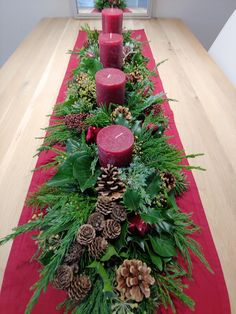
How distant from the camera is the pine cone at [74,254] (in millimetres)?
418

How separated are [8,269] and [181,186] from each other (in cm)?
39

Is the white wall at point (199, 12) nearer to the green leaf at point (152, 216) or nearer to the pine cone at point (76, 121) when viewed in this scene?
the pine cone at point (76, 121)

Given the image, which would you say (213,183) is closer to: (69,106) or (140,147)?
(140,147)

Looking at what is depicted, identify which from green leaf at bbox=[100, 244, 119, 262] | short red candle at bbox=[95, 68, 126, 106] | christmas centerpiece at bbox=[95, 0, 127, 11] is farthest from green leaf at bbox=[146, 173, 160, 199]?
christmas centerpiece at bbox=[95, 0, 127, 11]

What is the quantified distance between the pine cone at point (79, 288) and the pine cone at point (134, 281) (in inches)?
1.9

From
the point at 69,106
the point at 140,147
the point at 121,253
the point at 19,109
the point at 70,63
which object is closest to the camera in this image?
the point at 121,253

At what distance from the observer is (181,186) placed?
1.99 ft

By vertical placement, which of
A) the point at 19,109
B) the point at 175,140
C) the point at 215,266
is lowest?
the point at 215,266

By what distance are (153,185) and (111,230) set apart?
12 centimetres

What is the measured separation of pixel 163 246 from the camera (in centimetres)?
45

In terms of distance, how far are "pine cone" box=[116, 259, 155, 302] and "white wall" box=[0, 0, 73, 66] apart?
1.56 m

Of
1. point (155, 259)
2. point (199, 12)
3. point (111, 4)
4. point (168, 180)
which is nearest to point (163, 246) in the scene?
point (155, 259)

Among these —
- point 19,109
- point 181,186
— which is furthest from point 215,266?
point 19,109

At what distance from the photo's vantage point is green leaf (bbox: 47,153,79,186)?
481 millimetres
